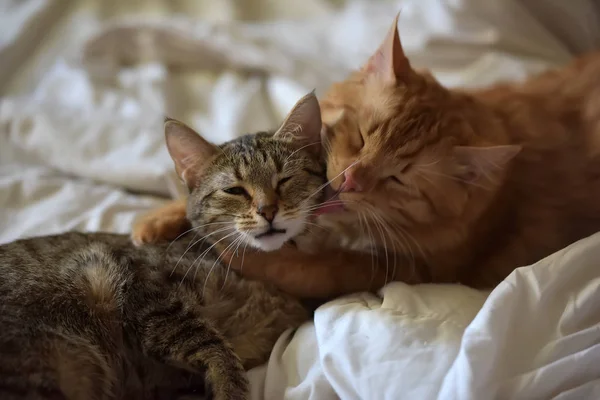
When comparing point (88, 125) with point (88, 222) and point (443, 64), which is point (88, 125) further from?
point (443, 64)

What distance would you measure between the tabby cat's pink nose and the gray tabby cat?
0.45 feet

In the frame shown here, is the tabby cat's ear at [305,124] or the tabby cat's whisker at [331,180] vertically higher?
the tabby cat's ear at [305,124]

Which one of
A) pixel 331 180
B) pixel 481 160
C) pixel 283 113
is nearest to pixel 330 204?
pixel 331 180

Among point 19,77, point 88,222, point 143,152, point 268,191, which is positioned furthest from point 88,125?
point 268,191

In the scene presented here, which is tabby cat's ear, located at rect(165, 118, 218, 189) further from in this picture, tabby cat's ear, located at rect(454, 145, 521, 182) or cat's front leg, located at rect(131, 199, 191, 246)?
tabby cat's ear, located at rect(454, 145, 521, 182)

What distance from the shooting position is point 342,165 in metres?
1.31

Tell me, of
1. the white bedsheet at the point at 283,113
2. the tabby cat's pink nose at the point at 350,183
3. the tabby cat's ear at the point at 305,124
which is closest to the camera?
the white bedsheet at the point at 283,113

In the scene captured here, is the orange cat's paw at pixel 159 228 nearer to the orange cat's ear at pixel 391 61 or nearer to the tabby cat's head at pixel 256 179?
the tabby cat's head at pixel 256 179

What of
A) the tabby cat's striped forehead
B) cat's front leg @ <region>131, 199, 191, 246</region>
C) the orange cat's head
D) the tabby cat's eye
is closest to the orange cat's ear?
the orange cat's head

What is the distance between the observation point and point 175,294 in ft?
4.14

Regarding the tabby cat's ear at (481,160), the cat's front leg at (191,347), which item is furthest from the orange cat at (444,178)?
the cat's front leg at (191,347)

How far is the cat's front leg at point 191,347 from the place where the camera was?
1.14 m

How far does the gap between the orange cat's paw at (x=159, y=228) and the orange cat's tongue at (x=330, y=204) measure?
0.38m

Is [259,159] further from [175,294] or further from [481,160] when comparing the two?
[481,160]
